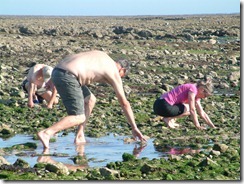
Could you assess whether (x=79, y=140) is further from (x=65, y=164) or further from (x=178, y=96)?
(x=178, y=96)

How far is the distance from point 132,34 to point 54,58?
12.3 m

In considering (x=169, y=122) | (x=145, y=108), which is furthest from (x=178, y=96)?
(x=145, y=108)

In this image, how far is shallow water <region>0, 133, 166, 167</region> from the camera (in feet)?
34.9

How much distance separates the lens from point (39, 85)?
662 inches

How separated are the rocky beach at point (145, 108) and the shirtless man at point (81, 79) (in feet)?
2.28

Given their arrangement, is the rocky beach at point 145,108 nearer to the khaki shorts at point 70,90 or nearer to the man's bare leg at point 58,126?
the man's bare leg at point 58,126

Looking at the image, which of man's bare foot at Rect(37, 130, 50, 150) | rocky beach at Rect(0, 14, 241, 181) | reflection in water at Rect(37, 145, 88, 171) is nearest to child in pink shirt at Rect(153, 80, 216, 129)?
rocky beach at Rect(0, 14, 241, 181)

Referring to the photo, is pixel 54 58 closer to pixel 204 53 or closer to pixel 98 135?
pixel 204 53

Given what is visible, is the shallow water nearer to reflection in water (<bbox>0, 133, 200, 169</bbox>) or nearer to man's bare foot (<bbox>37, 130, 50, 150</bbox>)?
reflection in water (<bbox>0, 133, 200, 169</bbox>)

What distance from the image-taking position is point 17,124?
14.1 m

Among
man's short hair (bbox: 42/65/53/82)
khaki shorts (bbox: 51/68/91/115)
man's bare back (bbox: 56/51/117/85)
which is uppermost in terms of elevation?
man's bare back (bbox: 56/51/117/85)

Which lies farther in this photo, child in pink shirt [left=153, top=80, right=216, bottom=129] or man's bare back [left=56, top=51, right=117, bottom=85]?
child in pink shirt [left=153, top=80, right=216, bottom=129]

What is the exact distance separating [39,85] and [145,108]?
2.20 m

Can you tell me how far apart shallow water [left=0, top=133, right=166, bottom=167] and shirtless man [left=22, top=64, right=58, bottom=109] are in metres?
3.16
